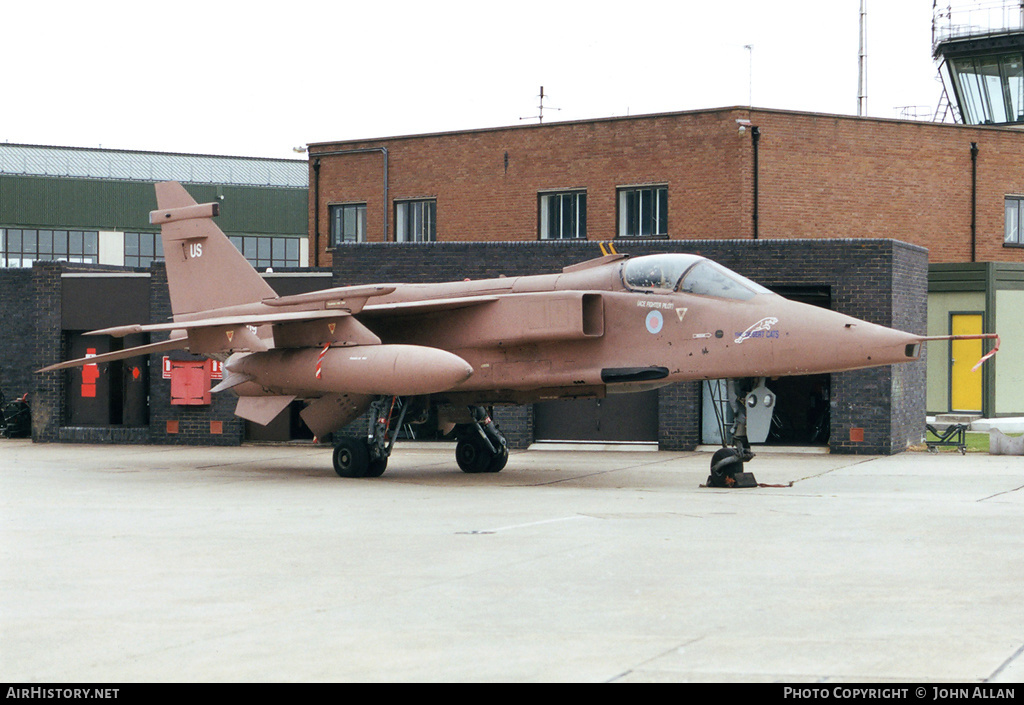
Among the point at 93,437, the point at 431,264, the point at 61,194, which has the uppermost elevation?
the point at 61,194

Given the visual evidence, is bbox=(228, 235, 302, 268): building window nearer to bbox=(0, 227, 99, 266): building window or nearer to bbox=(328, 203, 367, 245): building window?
bbox=(0, 227, 99, 266): building window

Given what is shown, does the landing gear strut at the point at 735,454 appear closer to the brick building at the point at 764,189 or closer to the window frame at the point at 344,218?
the brick building at the point at 764,189

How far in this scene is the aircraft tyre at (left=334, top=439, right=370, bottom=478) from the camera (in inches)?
698

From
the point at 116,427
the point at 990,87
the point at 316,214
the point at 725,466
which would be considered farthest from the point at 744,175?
the point at 990,87

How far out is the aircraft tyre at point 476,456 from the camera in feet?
61.7

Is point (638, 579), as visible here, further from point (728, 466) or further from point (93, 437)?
point (93, 437)

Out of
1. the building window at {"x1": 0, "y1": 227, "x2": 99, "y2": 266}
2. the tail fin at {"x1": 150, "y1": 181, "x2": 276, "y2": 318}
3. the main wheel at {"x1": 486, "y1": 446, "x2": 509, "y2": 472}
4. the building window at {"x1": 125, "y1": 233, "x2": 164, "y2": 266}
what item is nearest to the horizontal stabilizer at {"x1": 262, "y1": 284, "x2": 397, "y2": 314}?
the tail fin at {"x1": 150, "y1": 181, "x2": 276, "y2": 318}

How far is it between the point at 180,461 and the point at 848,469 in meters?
11.6

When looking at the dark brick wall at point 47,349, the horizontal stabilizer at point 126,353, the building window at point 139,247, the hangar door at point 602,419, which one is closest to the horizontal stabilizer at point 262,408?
the horizontal stabilizer at point 126,353

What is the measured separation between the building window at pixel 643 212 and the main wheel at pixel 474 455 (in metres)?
13.7

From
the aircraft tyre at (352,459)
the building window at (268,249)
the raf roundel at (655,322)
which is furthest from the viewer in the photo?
the building window at (268,249)

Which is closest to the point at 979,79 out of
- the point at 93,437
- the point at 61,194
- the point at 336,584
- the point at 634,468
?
the point at 634,468

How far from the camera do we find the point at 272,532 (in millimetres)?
11086

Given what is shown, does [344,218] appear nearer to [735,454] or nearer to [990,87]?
[735,454]
